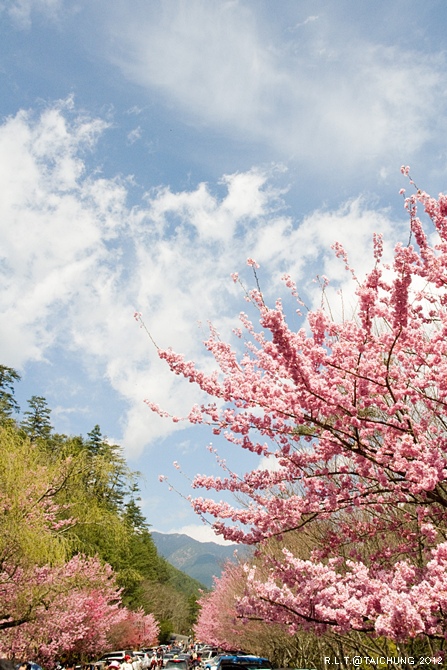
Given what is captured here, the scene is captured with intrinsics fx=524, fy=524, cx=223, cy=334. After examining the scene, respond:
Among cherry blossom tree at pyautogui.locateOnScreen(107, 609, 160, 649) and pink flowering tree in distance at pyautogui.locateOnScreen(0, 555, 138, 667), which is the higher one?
pink flowering tree in distance at pyautogui.locateOnScreen(0, 555, 138, 667)

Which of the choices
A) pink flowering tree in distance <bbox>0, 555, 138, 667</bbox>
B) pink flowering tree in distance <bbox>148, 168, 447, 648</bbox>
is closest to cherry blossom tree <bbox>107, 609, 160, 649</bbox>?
pink flowering tree in distance <bbox>0, 555, 138, 667</bbox>

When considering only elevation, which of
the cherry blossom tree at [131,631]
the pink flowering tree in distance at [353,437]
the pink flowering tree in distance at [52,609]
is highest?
the pink flowering tree in distance at [353,437]

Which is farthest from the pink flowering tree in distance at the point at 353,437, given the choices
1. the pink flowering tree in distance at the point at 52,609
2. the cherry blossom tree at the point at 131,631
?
the cherry blossom tree at the point at 131,631

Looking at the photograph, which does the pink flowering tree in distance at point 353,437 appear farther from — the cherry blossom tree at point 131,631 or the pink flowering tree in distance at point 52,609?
the cherry blossom tree at point 131,631

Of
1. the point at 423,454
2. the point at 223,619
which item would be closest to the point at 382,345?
the point at 423,454

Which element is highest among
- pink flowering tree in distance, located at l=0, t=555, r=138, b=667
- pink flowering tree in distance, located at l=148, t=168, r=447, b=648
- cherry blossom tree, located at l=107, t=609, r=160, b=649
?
pink flowering tree in distance, located at l=148, t=168, r=447, b=648

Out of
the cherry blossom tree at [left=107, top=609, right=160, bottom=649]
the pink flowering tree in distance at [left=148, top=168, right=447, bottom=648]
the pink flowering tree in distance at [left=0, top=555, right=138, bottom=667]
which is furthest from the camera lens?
the cherry blossom tree at [left=107, top=609, right=160, bottom=649]

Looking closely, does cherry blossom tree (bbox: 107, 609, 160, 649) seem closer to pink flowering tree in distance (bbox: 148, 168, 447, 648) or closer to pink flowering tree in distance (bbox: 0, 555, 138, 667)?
pink flowering tree in distance (bbox: 0, 555, 138, 667)

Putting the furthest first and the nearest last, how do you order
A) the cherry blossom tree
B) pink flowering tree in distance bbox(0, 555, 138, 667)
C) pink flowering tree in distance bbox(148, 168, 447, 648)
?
the cherry blossom tree < pink flowering tree in distance bbox(0, 555, 138, 667) < pink flowering tree in distance bbox(148, 168, 447, 648)

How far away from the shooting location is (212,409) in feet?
19.5

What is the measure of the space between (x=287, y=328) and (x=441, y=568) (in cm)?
210

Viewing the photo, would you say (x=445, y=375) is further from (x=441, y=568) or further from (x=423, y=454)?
(x=441, y=568)

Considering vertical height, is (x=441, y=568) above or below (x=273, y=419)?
below

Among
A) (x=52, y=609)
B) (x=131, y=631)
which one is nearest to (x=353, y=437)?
(x=52, y=609)
